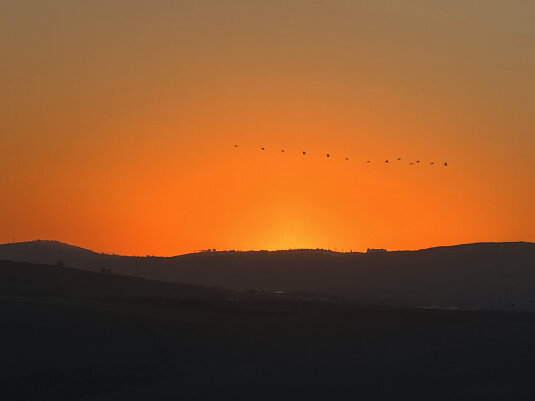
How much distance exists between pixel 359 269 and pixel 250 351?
10538 centimetres

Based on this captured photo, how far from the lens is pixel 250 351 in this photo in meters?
45.1

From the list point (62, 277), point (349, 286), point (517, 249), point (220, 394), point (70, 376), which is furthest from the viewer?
point (517, 249)

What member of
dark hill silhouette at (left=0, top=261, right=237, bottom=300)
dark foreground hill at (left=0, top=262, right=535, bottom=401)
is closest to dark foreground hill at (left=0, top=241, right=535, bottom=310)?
dark hill silhouette at (left=0, top=261, right=237, bottom=300)

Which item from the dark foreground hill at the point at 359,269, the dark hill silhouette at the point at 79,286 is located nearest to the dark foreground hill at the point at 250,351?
the dark hill silhouette at the point at 79,286

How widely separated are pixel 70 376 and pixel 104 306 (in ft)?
54.4

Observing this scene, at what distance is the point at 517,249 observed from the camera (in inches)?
6073

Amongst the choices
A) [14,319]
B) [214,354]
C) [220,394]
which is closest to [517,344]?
[214,354]

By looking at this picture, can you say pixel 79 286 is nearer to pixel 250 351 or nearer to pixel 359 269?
pixel 250 351

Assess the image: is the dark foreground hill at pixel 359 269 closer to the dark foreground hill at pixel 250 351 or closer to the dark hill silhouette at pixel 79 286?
the dark hill silhouette at pixel 79 286

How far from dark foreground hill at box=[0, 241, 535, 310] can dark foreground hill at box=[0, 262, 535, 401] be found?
68505mm

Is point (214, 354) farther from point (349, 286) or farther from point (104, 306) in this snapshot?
point (349, 286)

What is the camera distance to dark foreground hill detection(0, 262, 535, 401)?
1407 inches

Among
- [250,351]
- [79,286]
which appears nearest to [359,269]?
[79,286]

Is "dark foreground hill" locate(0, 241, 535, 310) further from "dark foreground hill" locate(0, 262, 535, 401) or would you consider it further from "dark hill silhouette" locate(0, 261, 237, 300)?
"dark foreground hill" locate(0, 262, 535, 401)
